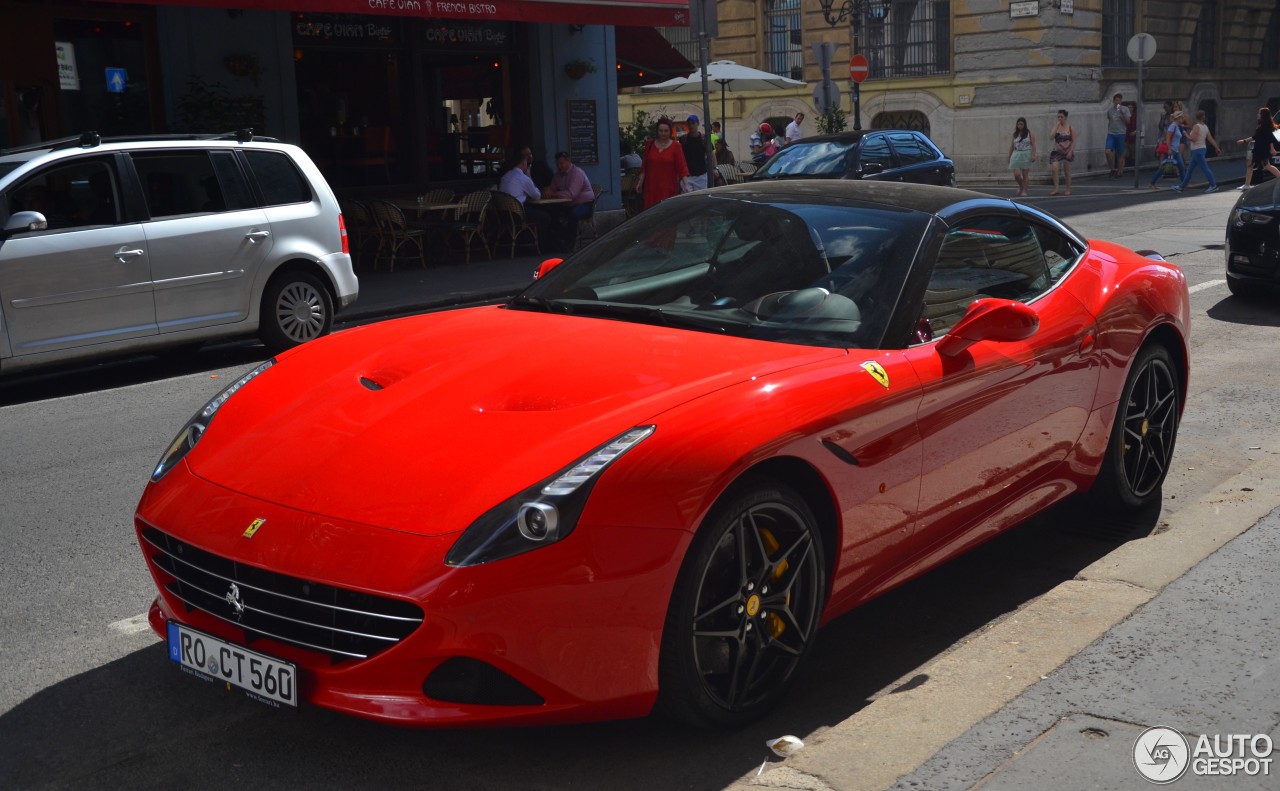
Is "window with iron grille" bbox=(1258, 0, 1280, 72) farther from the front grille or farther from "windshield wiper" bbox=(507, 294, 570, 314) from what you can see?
the front grille

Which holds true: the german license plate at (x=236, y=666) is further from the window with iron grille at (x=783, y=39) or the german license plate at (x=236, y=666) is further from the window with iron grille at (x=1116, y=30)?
the window with iron grille at (x=783, y=39)

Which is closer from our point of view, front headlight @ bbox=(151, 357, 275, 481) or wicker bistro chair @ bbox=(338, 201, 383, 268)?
front headlight @ bbox=(151, 357, 275, 481)

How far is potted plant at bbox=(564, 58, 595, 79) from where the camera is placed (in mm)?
20125

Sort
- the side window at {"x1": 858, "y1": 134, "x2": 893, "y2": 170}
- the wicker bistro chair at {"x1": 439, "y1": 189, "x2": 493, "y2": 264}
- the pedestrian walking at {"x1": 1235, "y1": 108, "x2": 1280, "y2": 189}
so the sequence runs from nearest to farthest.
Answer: the wicker bistro chair at {"x1": 439, "y1": 189, "x2": 493, "y2": 264}, the side window at {"x1": 858, "y1": 134, "x2": 893, "y2": 170}, the pedestrian walking at {"x1": 1235, "y1": 108, "x2": 1280, "y2": 189}

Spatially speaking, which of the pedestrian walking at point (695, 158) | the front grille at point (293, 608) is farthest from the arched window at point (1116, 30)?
the front grille at point (293, 608)

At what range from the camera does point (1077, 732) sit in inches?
142

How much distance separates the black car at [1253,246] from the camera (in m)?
11.6

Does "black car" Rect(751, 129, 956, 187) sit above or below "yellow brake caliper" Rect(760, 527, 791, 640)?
above

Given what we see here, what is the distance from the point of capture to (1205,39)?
141 ft

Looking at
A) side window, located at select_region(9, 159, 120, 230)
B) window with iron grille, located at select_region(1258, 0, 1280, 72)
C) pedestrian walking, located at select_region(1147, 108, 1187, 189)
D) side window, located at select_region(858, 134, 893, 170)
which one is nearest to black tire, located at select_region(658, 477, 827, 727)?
side window, located at select_region(9, 159, 120, 230)

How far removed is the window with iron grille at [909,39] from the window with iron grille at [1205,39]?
10.9 meters

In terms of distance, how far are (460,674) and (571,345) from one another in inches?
48.1

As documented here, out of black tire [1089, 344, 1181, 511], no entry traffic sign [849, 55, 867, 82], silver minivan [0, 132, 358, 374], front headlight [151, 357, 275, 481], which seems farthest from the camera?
no entry traffic sign [849, 55, 867, 82]

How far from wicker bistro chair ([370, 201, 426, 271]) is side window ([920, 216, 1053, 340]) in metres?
12.5
